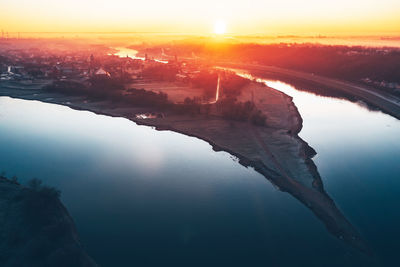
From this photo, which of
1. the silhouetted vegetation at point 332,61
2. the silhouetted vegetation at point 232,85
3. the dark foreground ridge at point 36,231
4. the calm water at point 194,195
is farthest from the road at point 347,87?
the dark foreground ridge at point 36,231

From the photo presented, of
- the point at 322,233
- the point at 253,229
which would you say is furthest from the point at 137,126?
the point at 322,233

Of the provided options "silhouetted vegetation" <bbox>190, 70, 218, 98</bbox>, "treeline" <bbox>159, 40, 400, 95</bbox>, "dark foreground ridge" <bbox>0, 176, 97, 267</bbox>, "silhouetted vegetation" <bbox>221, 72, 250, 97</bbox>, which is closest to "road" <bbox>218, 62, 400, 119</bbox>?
"treeline" <bbox>159, 40, 400, 95</bbox>

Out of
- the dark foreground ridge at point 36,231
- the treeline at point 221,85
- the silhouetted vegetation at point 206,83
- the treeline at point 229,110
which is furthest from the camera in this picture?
the silhouetted vegetation at point 206,83

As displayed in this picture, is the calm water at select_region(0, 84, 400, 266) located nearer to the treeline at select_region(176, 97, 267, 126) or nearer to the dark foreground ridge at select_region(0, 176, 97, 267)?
the dark foreground ridge at select_region(0, 176, 97, 267)

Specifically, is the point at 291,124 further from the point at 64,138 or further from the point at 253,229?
the point at 64,138

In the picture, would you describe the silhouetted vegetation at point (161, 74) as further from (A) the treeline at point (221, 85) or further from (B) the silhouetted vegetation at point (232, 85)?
(B) the silhouetted vegetation at point (232, 85)

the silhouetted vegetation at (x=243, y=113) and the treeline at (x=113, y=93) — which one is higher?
the silhouetted vegetation at (x=243, y=113)
